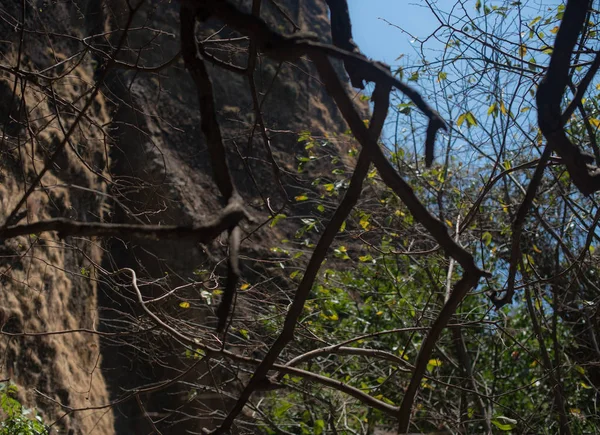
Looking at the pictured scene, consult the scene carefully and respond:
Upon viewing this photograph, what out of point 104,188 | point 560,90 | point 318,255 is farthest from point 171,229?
point 104,188

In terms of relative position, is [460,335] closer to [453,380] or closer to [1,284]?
[453,380]

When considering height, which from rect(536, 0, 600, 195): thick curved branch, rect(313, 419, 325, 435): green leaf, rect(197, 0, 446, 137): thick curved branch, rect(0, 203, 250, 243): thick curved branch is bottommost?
rect(313, 419, 325, 435): green leaf

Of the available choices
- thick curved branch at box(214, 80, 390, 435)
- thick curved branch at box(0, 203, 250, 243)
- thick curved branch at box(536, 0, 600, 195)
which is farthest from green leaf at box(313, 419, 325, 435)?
thick curved branch at box(0, 203, 250, 243)

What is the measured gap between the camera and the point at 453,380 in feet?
16.8

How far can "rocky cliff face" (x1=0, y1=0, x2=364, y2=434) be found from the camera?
3.22 metres

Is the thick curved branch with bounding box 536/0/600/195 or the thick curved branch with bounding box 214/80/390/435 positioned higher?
the thick curved branch with bounding box 536/0/600/195

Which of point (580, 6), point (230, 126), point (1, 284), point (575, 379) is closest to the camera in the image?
point (580, 6)

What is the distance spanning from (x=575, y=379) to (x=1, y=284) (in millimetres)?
4041

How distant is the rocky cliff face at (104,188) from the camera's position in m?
3.22

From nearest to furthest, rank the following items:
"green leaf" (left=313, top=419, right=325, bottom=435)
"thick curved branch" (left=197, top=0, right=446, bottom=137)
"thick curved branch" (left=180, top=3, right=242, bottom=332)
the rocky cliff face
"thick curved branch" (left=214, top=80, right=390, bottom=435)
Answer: "thick curved branch" (left=180, top=3, right=242, bottom=332)
"thick curved branch" (left=197, top=0, right=446, bottom=137)
"thick curved branch" (left=214, top=80, right=390, bottom=435)
the rocky cliff face
"green leaf" (left=313, top=419, right=325, bottom=435)

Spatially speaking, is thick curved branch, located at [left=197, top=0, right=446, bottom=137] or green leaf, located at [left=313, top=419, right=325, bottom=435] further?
green leaf, located at [left=313, top=419, right=325, bottom=435]

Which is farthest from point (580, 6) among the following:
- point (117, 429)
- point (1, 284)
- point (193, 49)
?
point (117, 429)

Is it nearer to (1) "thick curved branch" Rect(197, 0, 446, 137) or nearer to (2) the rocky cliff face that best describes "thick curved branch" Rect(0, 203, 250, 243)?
(1) "thick curved branch" Rect(197, 0, 446, 137)

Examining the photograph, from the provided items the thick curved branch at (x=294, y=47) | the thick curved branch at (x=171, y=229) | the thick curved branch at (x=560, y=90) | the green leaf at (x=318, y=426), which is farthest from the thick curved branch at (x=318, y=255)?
the green leaf at (x=318, y=426)
